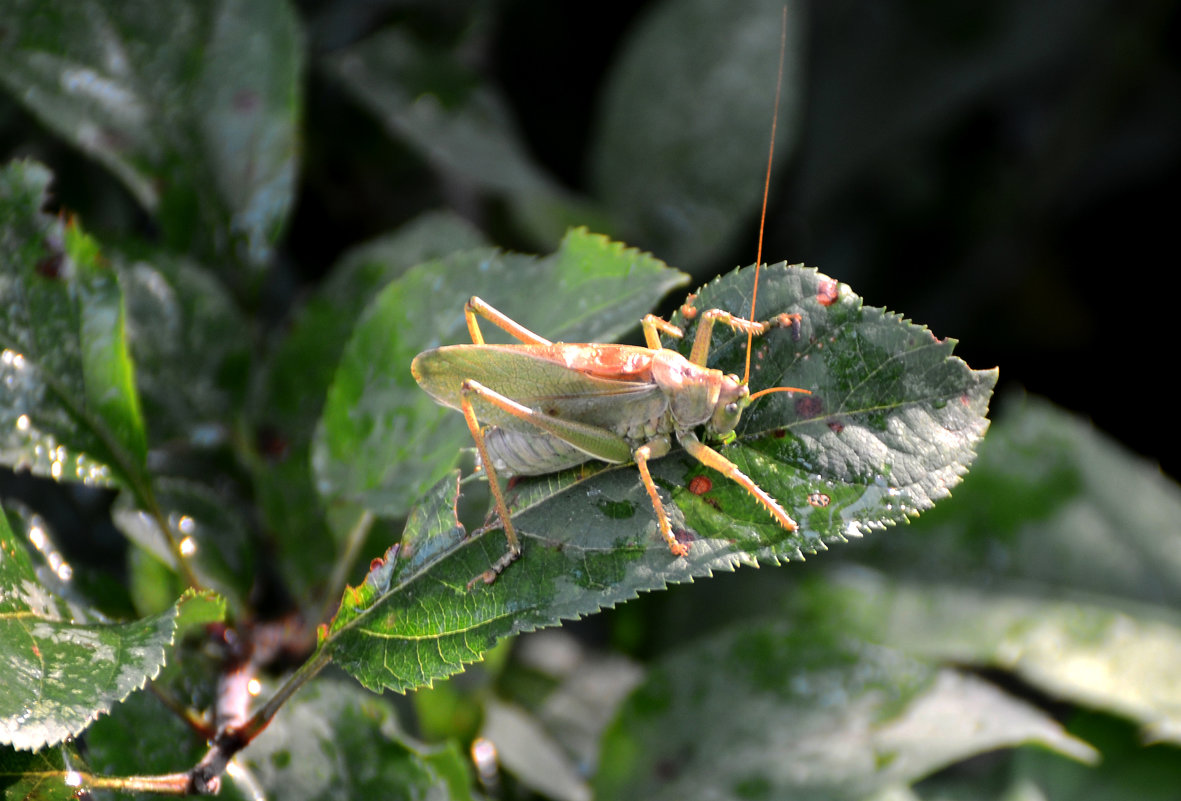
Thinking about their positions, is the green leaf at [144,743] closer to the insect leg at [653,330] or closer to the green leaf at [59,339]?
the green leaf at [59,339]

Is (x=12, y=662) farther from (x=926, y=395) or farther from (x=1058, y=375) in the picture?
(x=1058, y=375)

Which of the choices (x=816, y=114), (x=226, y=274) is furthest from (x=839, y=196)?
(x=226, y=274)

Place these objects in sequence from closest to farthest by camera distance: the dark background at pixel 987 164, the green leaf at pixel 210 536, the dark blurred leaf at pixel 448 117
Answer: the green leaf at pixel 210 536, the dark blurred leaf at pixel 448 117, the dark background at pixel 987 164

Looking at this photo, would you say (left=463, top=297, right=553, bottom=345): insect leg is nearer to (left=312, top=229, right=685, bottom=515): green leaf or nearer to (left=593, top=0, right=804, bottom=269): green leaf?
(left=312, top=229, right=685, bottom=515): green leaf

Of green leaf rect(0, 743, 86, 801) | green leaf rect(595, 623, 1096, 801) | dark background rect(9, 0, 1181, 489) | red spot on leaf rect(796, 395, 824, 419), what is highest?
dark background rect(9, 0, 1181, 489)

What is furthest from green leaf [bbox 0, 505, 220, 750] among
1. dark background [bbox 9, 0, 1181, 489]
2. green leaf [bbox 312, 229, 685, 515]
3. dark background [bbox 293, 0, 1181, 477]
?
dark background [bbox 293, 0, 1181, 477]

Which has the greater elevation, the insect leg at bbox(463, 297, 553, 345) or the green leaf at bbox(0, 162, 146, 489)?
the insect leg at bbox(463, 297, 553, 345)

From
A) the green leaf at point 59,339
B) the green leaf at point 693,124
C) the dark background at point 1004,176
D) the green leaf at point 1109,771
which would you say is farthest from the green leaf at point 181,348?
the green leaf at point 1109,771

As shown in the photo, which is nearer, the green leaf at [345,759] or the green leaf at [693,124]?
the green leaf at [345,759]
